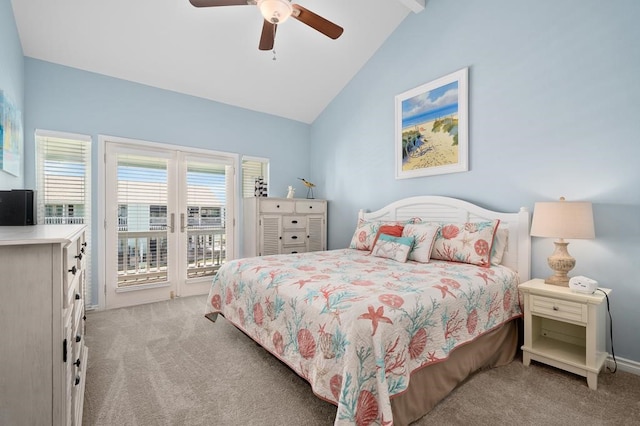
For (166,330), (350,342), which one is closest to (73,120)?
(166,330)

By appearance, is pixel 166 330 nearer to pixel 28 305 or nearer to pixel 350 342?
pixel 28 305

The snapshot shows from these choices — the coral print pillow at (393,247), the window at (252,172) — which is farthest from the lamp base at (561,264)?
the window at (252,172)

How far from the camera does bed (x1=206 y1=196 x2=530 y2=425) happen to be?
4.59 feet

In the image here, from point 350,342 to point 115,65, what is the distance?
3.94m

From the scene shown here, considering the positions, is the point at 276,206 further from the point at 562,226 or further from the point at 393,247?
the point at 562,226

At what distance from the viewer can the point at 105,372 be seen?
2111 mm

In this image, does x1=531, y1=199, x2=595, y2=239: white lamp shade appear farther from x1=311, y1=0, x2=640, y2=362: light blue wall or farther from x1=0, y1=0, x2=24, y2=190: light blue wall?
x1=0, y1=0, x2=24, y2=190: light blue wall

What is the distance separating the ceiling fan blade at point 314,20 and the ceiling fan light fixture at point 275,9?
0.11 meters

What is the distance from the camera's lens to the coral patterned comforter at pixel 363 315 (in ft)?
4.45

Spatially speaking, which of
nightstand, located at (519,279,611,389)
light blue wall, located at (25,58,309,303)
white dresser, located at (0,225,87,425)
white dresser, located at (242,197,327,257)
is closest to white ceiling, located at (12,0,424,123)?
light blue wall, located at (25,58,309,303)

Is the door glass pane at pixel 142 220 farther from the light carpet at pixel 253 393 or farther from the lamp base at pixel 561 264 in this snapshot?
the lamp base at pixel 561 264

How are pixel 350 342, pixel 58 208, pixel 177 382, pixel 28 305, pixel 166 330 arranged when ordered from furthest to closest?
1. pixel 58 208
2. pixel 166 330
3. pixel 177 382
4. pixel 350 342
5. pixel 28 305

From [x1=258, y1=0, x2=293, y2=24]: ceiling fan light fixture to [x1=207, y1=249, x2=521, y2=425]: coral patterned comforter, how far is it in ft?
6.05

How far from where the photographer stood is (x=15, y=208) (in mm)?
2006
